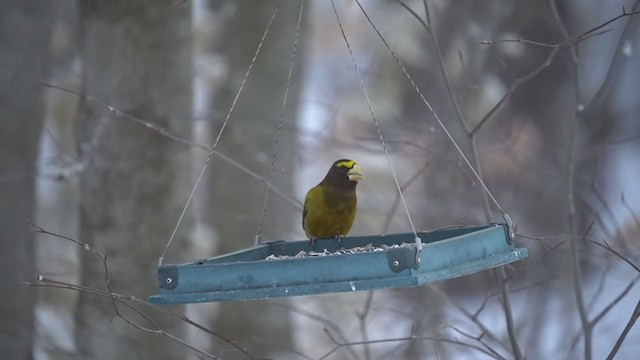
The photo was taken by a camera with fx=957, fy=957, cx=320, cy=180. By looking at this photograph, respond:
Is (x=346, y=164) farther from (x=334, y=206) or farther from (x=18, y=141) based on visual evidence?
(x=18, y=141)

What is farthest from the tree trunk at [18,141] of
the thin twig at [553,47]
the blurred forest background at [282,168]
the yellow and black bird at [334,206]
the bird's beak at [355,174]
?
the thin twig at [553,47]

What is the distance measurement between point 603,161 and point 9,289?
686 cm

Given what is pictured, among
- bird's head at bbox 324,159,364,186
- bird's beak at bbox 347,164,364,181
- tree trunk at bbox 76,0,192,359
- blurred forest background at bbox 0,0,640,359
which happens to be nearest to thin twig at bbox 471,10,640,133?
blurred forest background at bbox 0,0,640,359

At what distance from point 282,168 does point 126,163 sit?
1.00 m

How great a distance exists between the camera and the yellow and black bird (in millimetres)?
4656

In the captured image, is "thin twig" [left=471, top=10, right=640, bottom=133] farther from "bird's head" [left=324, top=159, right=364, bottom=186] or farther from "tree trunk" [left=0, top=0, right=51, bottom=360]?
"tree trunk" [left=0, top=0, right=51, bottom=360]

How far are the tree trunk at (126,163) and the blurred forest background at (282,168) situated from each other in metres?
0.01

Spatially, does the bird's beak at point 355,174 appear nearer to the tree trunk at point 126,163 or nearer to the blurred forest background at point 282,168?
the blurred forest background at point 282,168

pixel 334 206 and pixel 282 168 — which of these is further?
pixel 282 168

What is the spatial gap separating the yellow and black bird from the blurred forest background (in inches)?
6.6

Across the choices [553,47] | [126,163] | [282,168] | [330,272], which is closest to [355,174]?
[553,47]

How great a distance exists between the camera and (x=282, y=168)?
611cm

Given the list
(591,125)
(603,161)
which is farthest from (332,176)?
(603,161)

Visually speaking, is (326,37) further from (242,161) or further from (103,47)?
(103,47)
